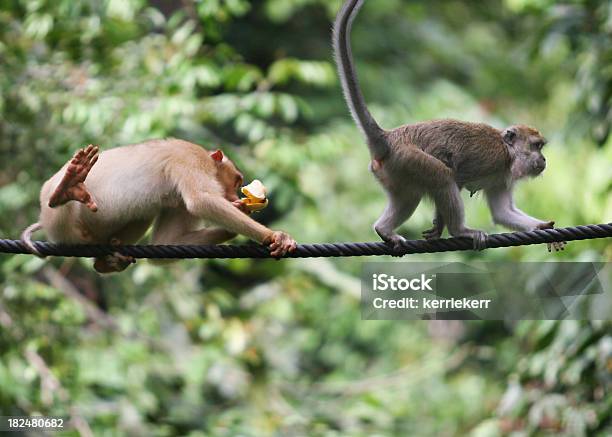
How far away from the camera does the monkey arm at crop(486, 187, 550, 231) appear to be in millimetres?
4852

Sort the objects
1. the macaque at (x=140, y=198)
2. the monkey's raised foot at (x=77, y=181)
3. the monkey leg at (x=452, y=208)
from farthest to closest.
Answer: the monkey leg at (x=452, y=208), the macaque at (x=140, y=198), the monkey's raised foot at (x=77, y=181)

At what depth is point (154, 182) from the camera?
4.51 m

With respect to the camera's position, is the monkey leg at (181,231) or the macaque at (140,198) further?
the monkey leg at (181,231)

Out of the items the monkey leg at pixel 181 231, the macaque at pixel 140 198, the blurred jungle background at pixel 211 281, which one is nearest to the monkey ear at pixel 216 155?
the macaque at pixel 140 198

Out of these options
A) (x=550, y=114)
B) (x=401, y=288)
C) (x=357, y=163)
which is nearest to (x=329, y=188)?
(x=357, y=163)

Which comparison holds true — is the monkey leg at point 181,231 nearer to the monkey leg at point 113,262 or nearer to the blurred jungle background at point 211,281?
the monkey leg at point 113,262

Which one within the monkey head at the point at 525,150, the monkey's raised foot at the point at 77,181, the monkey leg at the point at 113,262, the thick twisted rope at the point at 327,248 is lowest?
the thick twisted rope at the point at 327,248

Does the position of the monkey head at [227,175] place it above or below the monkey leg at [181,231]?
above

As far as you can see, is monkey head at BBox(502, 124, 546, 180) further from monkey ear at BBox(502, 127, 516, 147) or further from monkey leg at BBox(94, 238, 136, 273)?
monkey leg at BBox(94, 238, 136, 273)

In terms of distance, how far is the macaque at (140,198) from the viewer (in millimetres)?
4273

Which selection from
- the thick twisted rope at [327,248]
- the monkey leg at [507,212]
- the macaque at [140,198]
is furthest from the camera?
the monkey leg at [507,212]

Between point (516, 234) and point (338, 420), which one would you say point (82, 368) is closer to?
point (338, 420)

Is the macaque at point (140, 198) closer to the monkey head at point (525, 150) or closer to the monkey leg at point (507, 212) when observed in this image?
the monkey leg at point (507, 212)

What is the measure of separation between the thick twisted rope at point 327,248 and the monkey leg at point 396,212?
1.17 feet
